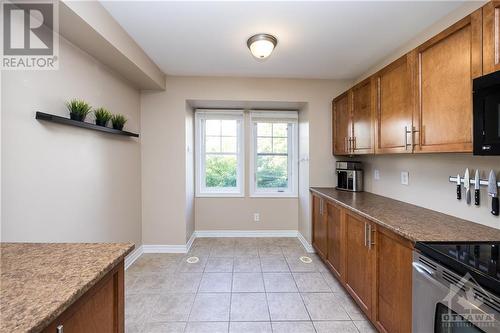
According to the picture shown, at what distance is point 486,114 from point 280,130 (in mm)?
2995

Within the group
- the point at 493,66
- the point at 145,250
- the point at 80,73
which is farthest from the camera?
the point at 145,250

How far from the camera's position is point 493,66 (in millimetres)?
1252

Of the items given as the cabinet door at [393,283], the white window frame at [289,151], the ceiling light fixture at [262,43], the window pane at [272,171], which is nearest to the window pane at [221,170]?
the white window frame at [289,151]

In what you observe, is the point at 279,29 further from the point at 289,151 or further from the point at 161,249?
the point at 161,249

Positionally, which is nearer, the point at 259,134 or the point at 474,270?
the point at 474,270

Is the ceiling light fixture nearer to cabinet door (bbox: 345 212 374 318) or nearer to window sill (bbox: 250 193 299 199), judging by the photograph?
cabinet door (bbox: 345 212 374 318)

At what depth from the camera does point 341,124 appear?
10.3 ft

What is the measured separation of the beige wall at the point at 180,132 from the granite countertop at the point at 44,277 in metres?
2.18

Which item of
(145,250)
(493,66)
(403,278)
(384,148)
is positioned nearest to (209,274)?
(145,250)

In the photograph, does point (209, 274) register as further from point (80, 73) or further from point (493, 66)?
point (493, 66)

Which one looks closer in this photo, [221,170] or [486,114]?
[486,114]

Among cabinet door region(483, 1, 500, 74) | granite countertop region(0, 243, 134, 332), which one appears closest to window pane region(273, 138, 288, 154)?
cabinet door region(483, 1, 500, 74)

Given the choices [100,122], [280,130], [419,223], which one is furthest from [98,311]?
[280,130]

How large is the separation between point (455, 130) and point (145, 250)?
369 centimetres
